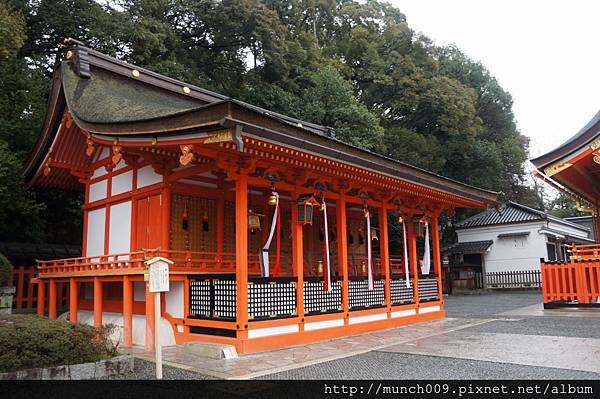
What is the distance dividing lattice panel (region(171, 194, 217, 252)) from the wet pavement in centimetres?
238

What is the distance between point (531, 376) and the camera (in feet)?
19.5

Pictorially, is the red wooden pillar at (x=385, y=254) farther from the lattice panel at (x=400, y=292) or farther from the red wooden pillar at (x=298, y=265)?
the red wooden pillar at (x=298, y=265)

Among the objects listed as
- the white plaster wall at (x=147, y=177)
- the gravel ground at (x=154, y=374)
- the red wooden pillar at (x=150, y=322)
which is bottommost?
the gravel ground at (x=154, y=374)

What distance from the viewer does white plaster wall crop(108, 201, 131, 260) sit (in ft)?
37.1

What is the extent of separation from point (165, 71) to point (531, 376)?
750 inches

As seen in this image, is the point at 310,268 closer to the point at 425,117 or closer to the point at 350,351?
the point at 350,351

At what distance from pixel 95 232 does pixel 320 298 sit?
6490 mm

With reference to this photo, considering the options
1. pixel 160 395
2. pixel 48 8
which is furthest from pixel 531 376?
pixel 48 8

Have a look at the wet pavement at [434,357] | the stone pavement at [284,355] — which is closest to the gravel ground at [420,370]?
the wet pavement at [434,357]

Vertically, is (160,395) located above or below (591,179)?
below

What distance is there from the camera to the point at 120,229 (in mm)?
11594

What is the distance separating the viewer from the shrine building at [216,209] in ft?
27.8

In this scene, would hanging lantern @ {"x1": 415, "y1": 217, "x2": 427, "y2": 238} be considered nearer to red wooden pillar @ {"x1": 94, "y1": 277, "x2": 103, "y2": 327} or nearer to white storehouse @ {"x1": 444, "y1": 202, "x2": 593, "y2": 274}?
red wooden pillar @ {"x1": 94, "y1": 277, "x2": 103, "y2": 327}

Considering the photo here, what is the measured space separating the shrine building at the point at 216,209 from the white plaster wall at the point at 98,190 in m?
0.06
